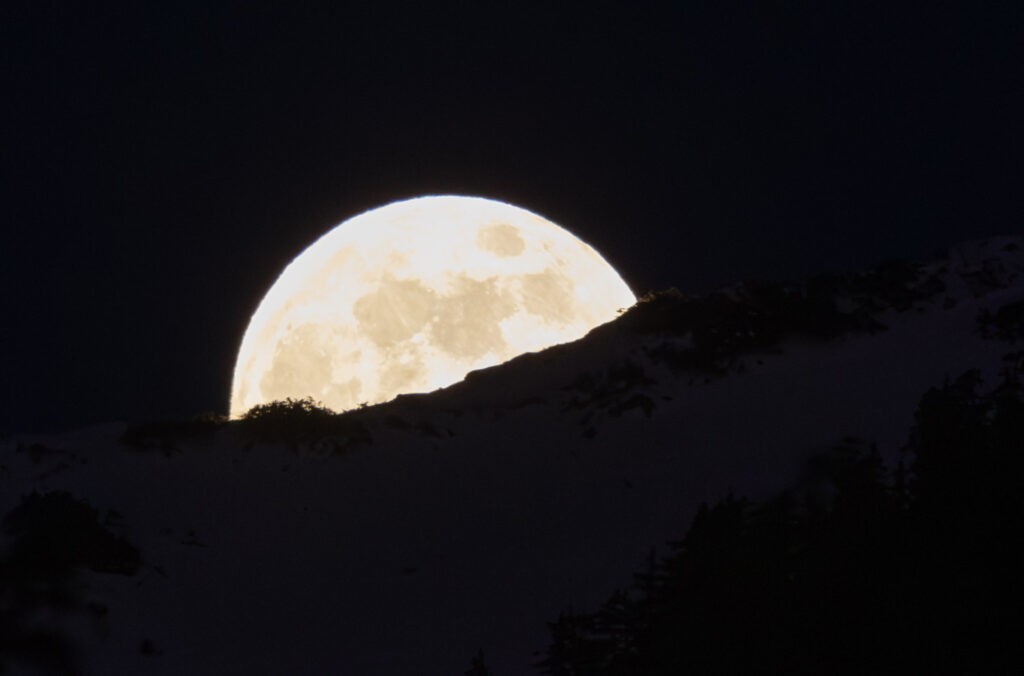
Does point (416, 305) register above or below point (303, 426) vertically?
above

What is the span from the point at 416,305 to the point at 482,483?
356 inches

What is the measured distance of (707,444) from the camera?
31.2 m

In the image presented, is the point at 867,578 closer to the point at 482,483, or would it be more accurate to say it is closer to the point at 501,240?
the point at 482,483

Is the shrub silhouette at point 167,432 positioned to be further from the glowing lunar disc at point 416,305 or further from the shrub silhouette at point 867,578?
the shrub silhouette at point 867,578

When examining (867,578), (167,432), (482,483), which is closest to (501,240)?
(482,483)

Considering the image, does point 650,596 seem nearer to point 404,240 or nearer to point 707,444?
point 707,444

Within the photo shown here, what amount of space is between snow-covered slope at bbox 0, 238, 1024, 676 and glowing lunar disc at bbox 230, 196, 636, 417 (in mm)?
2422

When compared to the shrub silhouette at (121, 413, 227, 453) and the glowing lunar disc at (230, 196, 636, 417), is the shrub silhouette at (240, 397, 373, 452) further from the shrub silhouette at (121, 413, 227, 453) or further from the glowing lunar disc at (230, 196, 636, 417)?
the glowing lunar disc at (230, 196, 636, 417)

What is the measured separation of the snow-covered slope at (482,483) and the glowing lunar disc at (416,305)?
2422mm

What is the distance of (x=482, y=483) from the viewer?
3059cm

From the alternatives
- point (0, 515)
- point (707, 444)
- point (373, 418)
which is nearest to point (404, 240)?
point (373, 418)

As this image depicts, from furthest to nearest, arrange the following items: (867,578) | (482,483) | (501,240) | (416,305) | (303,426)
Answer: (501,240) → (416,305) → (303,426) → (482,483) → (867,578)

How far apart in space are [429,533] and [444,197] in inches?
697

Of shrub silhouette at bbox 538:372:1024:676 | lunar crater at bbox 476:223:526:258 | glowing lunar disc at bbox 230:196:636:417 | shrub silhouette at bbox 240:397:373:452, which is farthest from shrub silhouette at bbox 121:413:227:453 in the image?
shrub silhouette at bbox 538:372:1024:676
